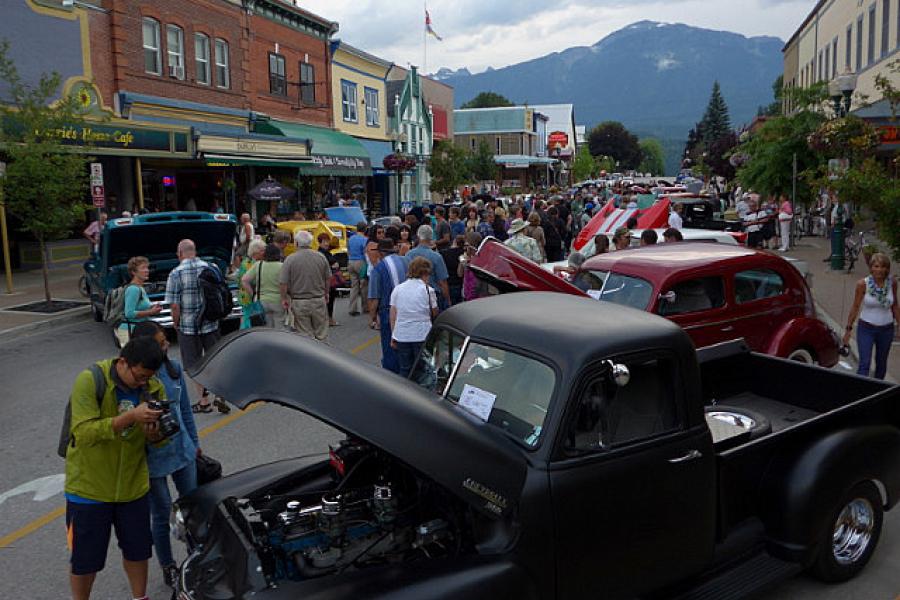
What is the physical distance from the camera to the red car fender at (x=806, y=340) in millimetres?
7945

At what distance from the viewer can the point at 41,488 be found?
6512 mm

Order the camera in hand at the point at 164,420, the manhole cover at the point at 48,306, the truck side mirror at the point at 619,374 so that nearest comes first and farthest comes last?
the truck side mirror at the point at 619,374, the camera in hand at the point at 164,420, the manhole cover at the point at 48,306

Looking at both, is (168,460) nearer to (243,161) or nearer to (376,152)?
(243,161)

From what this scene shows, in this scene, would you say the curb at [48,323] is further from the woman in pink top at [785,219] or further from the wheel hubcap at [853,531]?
the woman in pink top at [785,219]

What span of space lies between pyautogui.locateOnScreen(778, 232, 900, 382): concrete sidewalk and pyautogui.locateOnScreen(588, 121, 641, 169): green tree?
11309cm

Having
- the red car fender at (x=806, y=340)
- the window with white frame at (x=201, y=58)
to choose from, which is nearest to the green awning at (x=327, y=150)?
the window with white frame at (x=201, y=58)

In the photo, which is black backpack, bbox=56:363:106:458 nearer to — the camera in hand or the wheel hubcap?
the camera in hand

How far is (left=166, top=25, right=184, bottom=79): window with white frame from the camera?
24177 mm

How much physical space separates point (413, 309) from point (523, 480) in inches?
177

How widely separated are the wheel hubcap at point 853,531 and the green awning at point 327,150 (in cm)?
2660

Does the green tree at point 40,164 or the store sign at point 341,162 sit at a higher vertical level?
the store sign at point 341,162

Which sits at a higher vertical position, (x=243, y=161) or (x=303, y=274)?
(x=243, y=161)

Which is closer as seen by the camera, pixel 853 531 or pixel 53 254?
pixel 853 531

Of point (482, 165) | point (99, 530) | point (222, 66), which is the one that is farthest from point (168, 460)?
point (482, 165)
